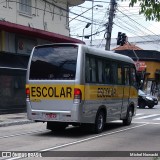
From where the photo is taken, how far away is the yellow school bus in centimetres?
1335

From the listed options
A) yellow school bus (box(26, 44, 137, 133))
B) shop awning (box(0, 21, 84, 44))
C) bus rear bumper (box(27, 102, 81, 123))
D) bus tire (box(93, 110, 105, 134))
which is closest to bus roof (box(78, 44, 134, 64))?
yellow school bus (box(26, 44, 137, 133))

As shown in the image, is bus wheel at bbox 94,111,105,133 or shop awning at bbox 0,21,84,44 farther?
shop awning at bbox 0,21,84,44

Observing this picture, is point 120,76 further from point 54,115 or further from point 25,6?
point 25,6

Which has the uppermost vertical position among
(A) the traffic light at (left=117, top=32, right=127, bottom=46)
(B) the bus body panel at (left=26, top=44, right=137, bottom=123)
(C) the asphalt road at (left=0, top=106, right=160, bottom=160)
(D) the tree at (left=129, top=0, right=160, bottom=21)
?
(A) the traffic light at (left=117, top=32, right=127, bottom=46)

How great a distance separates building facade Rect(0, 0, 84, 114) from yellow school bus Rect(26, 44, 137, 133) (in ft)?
24.8

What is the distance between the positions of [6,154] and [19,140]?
255 centimetres

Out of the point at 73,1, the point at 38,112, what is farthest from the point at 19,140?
the point at 73,1

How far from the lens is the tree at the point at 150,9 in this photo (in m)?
12.9

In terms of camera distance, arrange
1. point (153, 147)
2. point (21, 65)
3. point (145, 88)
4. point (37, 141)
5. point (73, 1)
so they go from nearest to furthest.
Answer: point (153, 147) → point (37, 141) → point (21, 65) → point (73, 1) → point (145, 88)

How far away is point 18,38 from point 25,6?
77.8 inches

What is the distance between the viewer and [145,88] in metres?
53.0

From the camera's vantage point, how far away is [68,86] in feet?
43.8

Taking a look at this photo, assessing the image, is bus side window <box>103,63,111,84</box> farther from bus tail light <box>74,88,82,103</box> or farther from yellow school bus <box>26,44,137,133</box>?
bus tail light <box>74,88,82,103</box>

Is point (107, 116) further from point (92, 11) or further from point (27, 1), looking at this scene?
point (92, 11)
